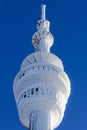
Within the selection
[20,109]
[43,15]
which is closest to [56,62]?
[20,109]

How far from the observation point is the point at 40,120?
58.9 m

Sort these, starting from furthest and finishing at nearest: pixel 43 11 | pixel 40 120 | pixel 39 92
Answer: pixel 43 11 < pixel 39 92 < pixel 40 120

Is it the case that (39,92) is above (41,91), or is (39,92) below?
below

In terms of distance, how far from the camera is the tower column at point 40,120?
5831cm

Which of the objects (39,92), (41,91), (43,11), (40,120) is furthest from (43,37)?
(40,120)

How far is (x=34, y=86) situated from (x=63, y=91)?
489 cm

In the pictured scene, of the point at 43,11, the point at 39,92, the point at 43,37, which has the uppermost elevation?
the point at 43,11

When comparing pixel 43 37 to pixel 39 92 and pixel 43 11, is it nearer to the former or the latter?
pixel 43 11

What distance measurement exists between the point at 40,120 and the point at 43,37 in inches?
791

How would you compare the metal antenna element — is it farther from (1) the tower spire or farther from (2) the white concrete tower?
(2) the white concrete tower

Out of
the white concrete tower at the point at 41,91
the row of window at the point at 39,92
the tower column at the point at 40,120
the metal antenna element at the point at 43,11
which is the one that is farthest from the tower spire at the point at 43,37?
the tower column at the point at 40,120

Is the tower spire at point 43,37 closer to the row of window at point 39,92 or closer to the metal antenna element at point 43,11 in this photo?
the metal antenna element at point 43,11

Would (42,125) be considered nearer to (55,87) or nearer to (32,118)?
(32,118)

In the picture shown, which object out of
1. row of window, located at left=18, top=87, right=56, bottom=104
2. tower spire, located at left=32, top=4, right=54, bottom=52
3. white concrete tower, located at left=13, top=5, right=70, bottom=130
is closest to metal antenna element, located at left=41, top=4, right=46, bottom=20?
tower spire, located at left=32, top=4, right=54, bottom=52
